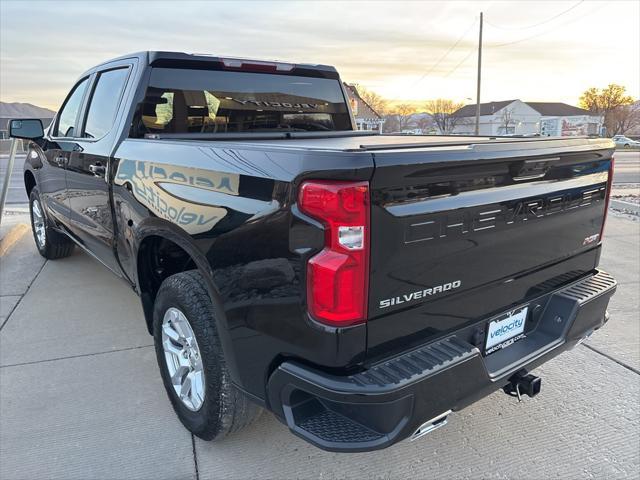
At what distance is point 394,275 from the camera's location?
1.85 meters

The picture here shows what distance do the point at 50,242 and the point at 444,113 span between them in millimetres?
88116

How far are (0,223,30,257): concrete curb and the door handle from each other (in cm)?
348

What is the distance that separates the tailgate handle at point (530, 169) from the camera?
218 centimetres

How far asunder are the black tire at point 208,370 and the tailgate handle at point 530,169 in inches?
59.1

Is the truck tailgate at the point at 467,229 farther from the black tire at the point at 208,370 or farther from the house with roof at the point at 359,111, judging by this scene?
the house with roof at the point at 359,111

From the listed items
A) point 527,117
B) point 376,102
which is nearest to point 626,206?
point 376,102

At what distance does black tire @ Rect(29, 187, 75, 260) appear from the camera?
5602 millimetres

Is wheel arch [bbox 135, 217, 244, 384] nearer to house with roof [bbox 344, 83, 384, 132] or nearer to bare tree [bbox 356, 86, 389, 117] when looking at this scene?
house with roof [bbox 344, 83, 384, 132]

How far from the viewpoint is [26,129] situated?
479cm

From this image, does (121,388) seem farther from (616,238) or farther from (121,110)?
(616,238)

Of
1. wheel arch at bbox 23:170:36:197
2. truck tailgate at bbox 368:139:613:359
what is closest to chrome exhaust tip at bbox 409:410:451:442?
truck tailgate at bbox 368:139:613:359

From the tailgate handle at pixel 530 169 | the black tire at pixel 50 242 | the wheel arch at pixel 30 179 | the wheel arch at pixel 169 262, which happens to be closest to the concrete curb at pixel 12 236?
the black tire at pixel 50 242

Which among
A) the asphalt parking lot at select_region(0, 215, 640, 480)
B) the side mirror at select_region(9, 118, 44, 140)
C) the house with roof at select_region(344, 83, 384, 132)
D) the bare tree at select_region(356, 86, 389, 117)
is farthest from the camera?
the bare tree at select_region(356, 86, 389, 117)

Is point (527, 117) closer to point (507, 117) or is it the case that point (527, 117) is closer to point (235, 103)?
point (507, 117)
